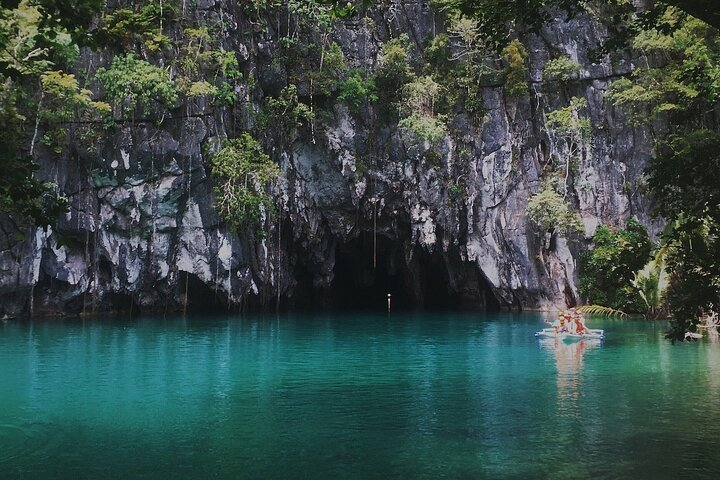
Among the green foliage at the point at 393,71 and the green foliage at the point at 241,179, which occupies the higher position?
the green foliage at the point at 393,71

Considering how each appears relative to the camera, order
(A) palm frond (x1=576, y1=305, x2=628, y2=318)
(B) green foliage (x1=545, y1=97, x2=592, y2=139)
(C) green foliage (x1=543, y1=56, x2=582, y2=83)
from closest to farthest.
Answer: (A) palm frond (x1=576, y1=305, x2=628, y2=318) < (B) green foliage (x1=545, y1=97, x2=592, y2=139) < (C) green foliage (x1=543, y1=56, x2=582, y2=83)

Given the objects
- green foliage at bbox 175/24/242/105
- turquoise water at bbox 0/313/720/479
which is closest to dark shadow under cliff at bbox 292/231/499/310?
green foliage at bbox 175/24/242/105

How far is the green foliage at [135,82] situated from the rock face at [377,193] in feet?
5.22

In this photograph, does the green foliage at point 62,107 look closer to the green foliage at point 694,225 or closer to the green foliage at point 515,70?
the green foliage at point 515,70

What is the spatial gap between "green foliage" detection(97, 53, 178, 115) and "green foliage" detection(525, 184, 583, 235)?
1272 centimetres

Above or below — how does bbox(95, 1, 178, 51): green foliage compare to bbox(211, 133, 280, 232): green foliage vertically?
below

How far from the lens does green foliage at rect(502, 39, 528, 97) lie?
2573cm

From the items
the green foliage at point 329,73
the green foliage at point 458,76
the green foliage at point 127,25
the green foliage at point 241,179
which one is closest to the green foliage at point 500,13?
the green foliage at point 127,25

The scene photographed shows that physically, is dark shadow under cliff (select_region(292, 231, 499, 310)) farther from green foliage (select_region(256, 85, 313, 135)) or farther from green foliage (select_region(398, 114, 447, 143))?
green foliage (select_region(256, 85, 313, 135))

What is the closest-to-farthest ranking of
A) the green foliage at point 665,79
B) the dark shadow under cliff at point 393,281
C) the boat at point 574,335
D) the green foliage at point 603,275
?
the boat at point 574,335, the green foliage at point 665,79, the green foliage at point 603,275, the dark shadow under cliff at point 393,281

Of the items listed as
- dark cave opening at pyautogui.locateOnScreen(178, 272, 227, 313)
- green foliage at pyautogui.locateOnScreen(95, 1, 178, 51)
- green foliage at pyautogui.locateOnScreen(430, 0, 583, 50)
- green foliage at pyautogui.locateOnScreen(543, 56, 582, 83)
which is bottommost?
dark cave opening at pyautogui.locateOnScreen(178, 272, 227, 313)

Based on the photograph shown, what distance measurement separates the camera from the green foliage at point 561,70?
25.6 meters

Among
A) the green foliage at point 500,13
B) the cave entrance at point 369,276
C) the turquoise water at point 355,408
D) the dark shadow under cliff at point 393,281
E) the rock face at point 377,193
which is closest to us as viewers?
the green foliage at point 500,13

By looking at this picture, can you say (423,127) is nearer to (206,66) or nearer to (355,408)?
(206,66)
